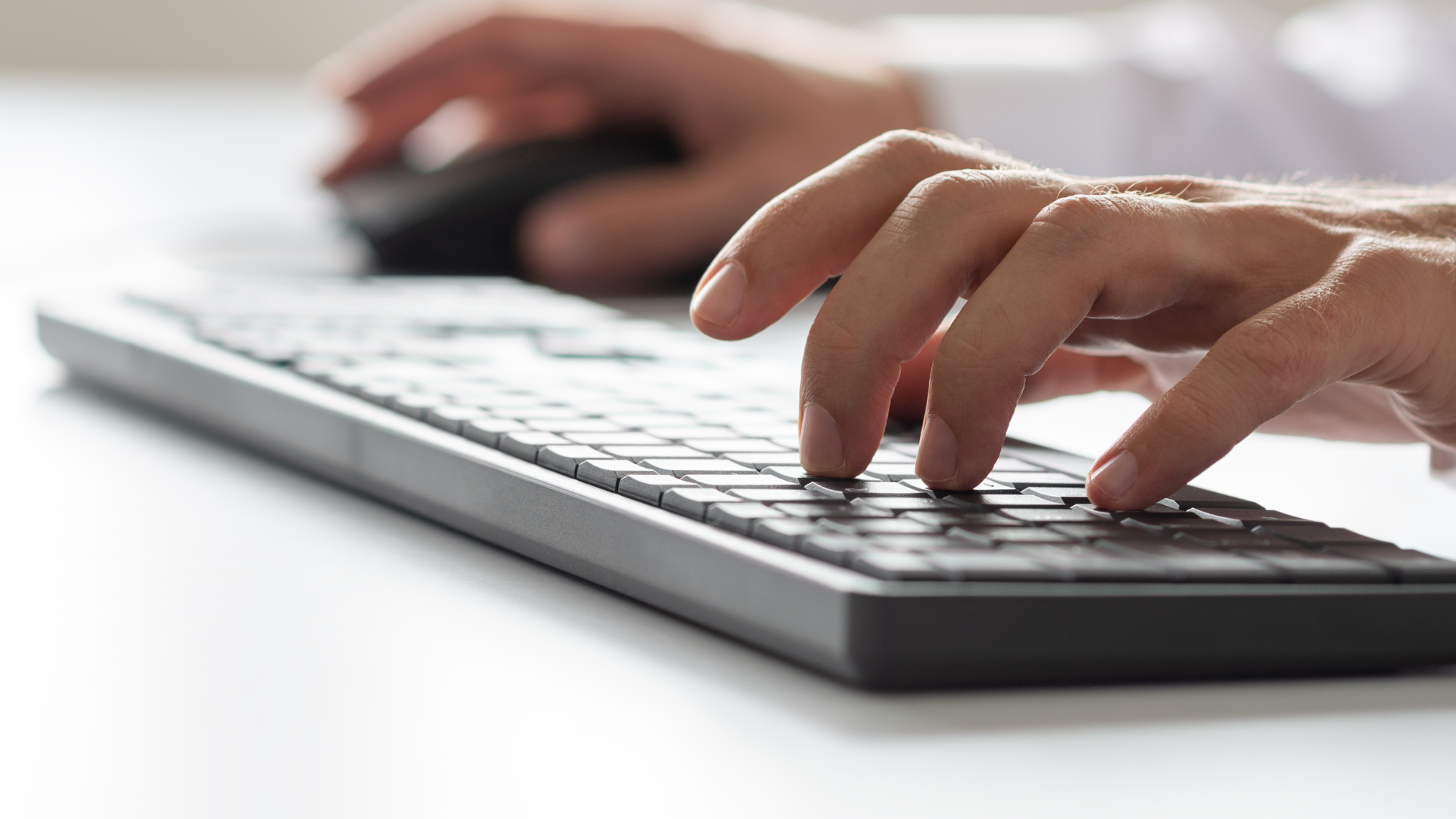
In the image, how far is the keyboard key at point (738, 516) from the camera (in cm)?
32

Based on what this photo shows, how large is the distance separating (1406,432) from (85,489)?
0.48 metres

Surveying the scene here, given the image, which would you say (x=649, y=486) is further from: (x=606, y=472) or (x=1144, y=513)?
(x=1144, y=513)

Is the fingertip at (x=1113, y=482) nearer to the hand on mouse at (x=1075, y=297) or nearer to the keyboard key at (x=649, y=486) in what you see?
the hand on mouse at (x=1075, y=297)

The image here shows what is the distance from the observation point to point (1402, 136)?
Answer: 43.1 inches

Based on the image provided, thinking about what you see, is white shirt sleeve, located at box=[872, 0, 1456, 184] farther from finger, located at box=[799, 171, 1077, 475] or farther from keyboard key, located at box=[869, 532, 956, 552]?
keyboard key, located at box=[869, 532, 956, 552]

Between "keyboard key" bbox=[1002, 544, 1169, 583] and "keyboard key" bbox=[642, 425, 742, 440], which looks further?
"keyboard key" bbox=[642, 425, 742, 440]

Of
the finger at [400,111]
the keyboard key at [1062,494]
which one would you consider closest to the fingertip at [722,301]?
the keyboard key at [1062,494]

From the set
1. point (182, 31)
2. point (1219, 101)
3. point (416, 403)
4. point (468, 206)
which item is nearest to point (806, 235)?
point (416, 403)

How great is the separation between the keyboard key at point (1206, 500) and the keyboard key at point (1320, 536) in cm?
2

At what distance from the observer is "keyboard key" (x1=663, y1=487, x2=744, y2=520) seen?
0.33 m

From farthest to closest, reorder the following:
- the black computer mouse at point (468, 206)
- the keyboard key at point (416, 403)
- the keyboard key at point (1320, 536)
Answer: the black computer mouse at point (468, 206)
the keyboard key at point (416, 403)
the keyboard key at point (1320, 536)

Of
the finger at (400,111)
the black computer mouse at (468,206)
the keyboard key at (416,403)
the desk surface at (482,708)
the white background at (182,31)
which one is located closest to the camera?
the desk surface at (482,708)

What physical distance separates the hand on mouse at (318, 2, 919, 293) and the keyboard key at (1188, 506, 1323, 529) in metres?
0.70

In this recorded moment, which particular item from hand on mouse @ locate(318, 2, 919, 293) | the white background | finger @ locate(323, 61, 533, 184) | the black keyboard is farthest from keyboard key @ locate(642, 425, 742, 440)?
the white background
